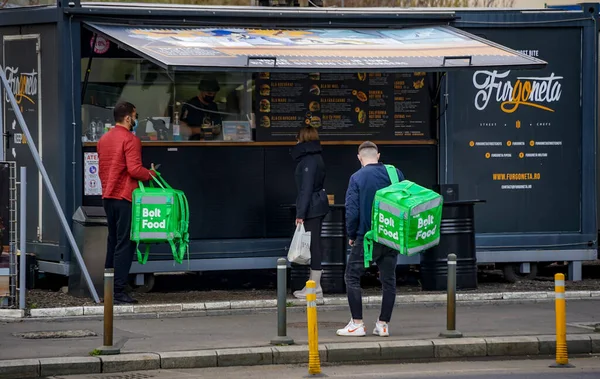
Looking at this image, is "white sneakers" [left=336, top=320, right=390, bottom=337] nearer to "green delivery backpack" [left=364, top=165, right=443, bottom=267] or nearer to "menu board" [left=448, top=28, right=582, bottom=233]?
"green delivery backpack" [left=364, top=165, right=443, bottom=267]

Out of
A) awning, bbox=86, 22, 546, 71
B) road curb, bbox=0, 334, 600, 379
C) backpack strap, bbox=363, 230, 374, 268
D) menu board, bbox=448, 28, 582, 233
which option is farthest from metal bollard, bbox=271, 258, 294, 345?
menu board, bbox=448, 28, 582, 233

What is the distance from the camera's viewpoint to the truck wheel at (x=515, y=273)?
1583cm

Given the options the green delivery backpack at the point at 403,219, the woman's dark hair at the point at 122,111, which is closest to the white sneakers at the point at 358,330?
the green delivery backpack at the point at 403,219

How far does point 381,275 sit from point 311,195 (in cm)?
259

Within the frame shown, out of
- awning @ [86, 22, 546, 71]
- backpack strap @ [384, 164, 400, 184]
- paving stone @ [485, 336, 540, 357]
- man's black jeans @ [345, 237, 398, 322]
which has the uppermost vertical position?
awning @ [86, 22, 546, 71]

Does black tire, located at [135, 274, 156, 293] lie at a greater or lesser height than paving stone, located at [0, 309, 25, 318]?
greater

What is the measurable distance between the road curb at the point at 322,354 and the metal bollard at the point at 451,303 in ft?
0.37

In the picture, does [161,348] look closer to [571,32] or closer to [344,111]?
[344,111]

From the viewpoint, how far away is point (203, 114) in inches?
593

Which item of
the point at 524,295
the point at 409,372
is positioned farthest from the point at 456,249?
the point at 409,372

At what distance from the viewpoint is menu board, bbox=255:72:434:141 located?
15172mm

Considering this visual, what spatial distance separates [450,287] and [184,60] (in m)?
3.89

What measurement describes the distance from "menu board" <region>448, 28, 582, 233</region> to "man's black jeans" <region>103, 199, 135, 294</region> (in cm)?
474

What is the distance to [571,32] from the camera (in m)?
15.9
